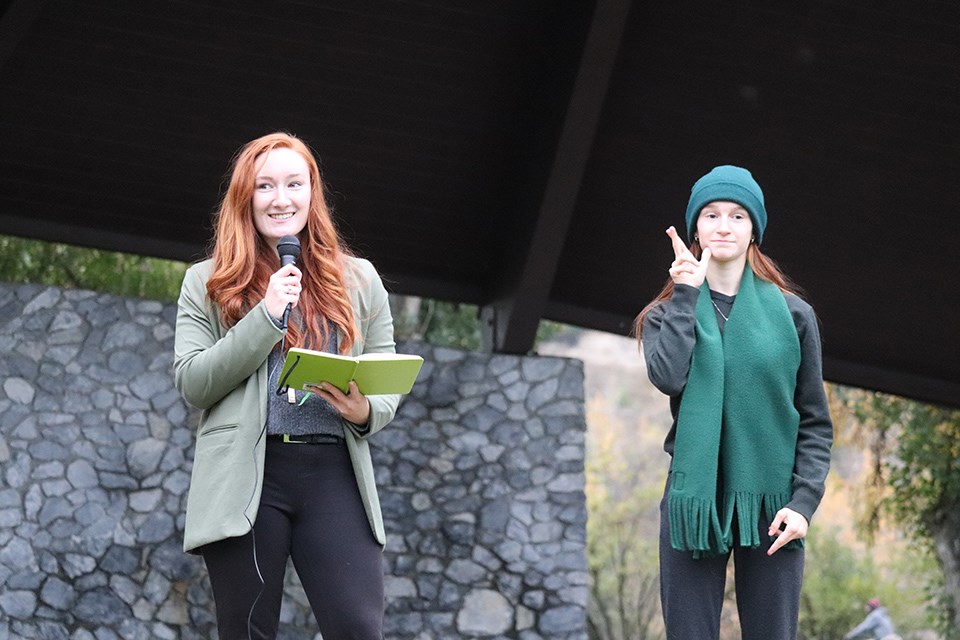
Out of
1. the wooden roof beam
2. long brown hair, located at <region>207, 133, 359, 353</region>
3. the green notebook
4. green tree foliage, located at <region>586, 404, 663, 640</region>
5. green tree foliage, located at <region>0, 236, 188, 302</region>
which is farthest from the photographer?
green tree foliage, located at <region>586, 404, 663, 640</region>

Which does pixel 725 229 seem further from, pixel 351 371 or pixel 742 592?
pixel 351 371

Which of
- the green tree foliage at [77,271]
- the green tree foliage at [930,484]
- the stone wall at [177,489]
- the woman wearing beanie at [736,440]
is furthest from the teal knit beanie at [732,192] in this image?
the green tree foliage at [930,484]

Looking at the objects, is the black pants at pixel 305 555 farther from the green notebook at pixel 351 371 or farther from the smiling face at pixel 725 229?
the smiling face at pixel 725 229

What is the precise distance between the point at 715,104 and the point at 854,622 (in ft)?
44.4

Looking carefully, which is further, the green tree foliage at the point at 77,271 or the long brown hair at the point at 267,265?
the green tree foliage at the point at 77,271

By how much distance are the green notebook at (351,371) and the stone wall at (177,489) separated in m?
3.37

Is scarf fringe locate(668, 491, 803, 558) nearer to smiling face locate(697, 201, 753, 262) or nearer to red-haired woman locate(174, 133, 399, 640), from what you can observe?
smiling face locate(697, 201, 753, 262)

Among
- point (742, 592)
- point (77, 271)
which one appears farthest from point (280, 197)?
point (77, 271)

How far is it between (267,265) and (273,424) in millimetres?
354

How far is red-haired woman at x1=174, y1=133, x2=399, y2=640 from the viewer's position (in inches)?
94.5

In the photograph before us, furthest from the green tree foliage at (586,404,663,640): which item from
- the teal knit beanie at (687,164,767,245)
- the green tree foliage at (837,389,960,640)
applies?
the teal knit beanie at (687,164,767,245)

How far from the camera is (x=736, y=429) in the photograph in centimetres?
248

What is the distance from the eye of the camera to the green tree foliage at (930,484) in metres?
9.72

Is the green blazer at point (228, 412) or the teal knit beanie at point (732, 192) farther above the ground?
the teal knit beanie at point (732, 192)
